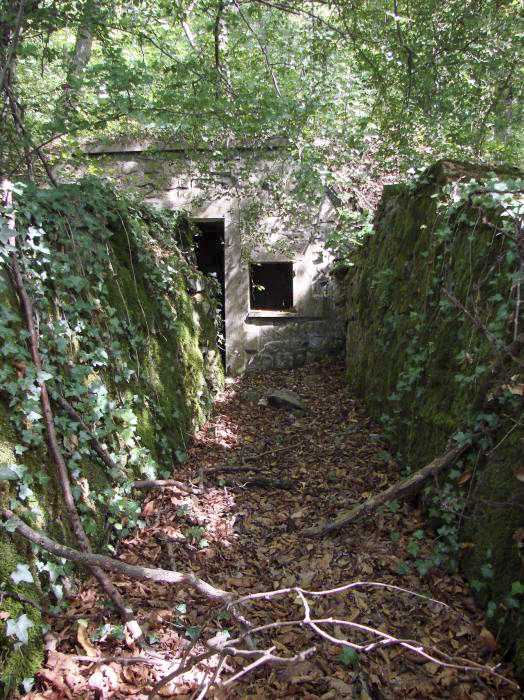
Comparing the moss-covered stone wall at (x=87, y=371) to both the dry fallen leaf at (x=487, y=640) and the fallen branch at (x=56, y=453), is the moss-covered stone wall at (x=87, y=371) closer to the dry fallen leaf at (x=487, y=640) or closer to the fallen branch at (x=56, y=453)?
the fallen branch at (x=56, y=453)

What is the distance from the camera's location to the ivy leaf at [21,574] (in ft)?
6.95

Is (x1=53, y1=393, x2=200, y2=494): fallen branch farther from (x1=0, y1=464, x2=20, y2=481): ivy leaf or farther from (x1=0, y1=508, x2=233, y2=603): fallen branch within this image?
(x1=0, y1=508, x2=233, y2=603): fallen branch

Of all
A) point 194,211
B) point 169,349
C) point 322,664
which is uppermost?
point 194,211

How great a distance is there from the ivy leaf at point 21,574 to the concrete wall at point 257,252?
681cm

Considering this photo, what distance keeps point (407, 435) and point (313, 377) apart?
13.0 feet

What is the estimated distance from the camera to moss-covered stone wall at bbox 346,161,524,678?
2656 mm

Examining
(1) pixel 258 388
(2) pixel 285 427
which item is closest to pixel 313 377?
(1) pixel 258 388

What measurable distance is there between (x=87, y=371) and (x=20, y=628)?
157cm

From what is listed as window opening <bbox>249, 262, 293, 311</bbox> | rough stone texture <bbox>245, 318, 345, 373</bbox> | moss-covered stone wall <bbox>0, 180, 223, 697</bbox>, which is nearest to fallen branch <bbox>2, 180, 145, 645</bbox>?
moss-covered stone wall <bbox>0, 180, 223, 697</bbox>

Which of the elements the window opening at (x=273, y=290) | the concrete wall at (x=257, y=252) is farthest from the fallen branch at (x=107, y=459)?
the window opening at (x=273, y=290)

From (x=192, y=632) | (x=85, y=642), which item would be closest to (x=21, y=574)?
(x=85, y=642)

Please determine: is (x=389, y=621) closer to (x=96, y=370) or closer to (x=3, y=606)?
(x=3, y=606)

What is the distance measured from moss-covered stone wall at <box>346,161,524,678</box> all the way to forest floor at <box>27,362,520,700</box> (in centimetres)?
25

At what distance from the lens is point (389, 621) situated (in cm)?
276
